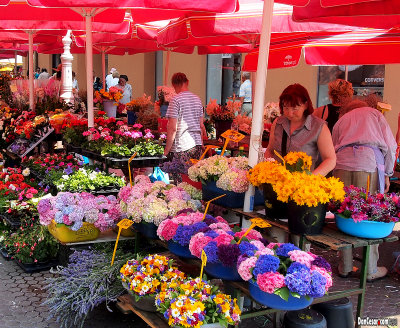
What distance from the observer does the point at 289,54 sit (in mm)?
7688

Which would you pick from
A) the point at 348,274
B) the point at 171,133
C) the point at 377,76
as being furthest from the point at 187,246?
the point at 377,76

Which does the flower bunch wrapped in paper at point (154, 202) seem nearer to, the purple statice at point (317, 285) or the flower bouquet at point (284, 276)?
the flower bouquet at point (284, 276)

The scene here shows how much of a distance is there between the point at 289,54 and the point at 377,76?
11.2 ft

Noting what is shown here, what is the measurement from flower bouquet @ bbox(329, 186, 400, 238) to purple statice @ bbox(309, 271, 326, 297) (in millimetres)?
683

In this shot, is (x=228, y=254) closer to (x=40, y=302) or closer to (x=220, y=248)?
(x=220, y=248)

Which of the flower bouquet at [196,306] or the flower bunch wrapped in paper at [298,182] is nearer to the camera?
the flower bouquet at [196,306]

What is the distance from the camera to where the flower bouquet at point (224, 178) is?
389 cm

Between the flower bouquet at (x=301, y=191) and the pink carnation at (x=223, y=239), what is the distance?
404mm

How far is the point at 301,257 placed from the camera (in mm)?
3012

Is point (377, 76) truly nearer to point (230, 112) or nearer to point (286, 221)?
point (230, 112)

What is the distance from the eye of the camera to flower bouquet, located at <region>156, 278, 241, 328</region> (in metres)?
2.95

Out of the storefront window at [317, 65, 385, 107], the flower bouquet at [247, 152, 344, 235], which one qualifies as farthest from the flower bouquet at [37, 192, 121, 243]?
the storefront window at [317, 65, 385, 107]

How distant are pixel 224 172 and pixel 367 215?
1.08m

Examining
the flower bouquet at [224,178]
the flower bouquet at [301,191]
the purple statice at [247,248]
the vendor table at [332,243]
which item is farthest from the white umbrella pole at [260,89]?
the purple statice at [247,248]
